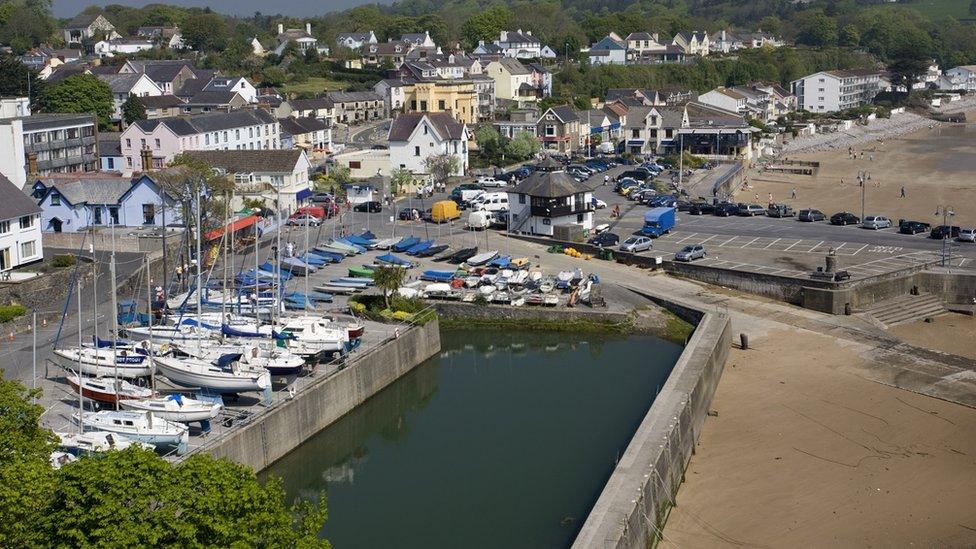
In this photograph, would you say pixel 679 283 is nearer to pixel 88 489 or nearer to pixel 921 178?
pixel 88 489

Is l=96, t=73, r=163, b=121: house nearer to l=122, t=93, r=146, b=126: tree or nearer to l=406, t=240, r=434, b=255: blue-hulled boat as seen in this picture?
l=122, t=93, r=146, b=126: tree

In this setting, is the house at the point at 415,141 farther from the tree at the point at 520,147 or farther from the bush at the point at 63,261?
the bush at the point at 63,261

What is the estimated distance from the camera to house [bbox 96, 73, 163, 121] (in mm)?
69438

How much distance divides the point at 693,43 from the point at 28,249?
109105mm

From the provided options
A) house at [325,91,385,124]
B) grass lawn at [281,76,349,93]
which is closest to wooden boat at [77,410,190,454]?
house at [325,91,385,124]

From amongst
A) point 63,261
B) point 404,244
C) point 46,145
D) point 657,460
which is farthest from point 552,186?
point 46,145

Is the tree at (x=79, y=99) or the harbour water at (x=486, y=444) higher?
the tree at (x=79, y=99)

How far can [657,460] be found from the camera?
67.8 feet

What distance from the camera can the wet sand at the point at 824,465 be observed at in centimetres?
2012

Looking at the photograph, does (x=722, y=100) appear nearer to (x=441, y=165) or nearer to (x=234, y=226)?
(x=441, y=165)

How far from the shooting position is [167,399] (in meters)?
22.6

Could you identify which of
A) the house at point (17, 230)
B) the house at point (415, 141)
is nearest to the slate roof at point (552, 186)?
the house at point (415, 141)

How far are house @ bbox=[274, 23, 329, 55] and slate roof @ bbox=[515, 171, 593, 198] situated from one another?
5939cm

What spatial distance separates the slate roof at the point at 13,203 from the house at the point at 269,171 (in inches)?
515
